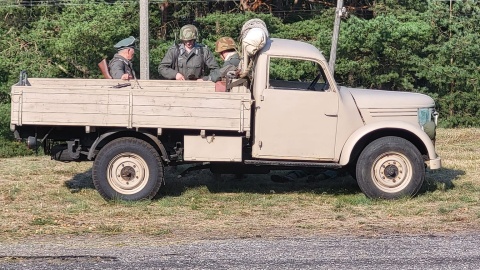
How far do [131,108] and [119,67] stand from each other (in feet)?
6.02

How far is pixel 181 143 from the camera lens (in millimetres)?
11461

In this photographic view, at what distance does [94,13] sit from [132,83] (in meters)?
11.8

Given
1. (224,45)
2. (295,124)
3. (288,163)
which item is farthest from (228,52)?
(288,163)

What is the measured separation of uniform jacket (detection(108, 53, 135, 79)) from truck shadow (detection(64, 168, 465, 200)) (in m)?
1.55

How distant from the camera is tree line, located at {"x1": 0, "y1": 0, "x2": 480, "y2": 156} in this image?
23.7 meters

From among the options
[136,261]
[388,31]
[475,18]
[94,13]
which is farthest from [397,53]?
[136,261]

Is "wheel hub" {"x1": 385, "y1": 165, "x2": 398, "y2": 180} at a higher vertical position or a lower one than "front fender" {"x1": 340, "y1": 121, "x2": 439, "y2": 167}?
lower

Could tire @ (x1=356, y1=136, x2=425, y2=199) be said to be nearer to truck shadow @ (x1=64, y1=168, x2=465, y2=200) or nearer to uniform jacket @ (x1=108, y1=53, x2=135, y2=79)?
truck shadow @ (x1=64, y1=168, x2=465, y2=200)

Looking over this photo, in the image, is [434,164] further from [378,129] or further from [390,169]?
[378,129]

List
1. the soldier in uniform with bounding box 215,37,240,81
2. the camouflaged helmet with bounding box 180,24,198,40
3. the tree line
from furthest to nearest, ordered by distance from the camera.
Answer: the tree line, the camouflaged helmet with bounding box 180,24,198,40, the soldier in uniform with bounding box 215,37,240,81

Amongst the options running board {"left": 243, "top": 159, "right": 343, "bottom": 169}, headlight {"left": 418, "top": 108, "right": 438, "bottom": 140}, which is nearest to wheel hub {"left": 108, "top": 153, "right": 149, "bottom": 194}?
running board {"left": 243, "top": 159, "right": 343, "bottom": 169}

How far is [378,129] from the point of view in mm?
11562

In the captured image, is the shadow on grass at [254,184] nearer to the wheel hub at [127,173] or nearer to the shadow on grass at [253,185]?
the shadow on grass at [253,185]

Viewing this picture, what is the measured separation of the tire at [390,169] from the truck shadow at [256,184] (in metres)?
0.80
